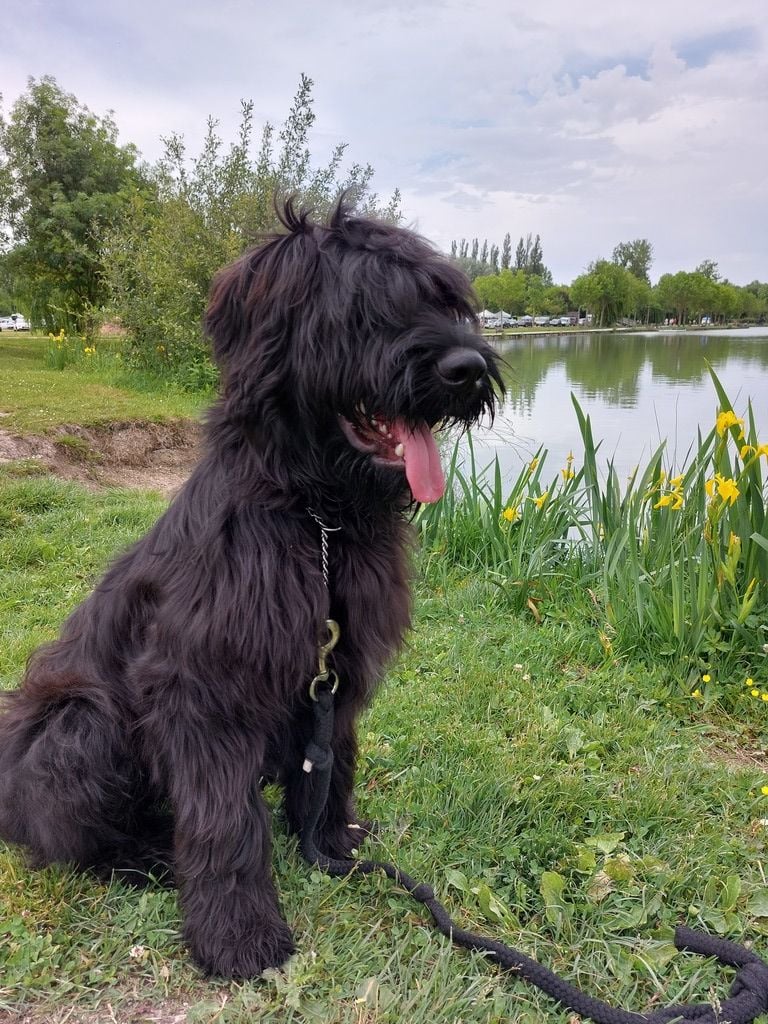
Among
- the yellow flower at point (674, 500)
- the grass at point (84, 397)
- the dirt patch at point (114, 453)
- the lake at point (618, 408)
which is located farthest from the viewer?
the grass at point (84, 397)

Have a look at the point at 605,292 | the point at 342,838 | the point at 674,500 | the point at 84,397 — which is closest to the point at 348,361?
the point at 342,838

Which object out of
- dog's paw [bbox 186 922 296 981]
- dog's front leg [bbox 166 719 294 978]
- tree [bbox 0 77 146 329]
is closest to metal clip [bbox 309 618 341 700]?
dog's front leg [bbox 166 719 294 978]

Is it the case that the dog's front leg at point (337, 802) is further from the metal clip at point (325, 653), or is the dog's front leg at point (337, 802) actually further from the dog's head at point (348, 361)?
the dog's head at point (348, 361)

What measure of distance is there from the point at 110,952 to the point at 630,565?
2907mm

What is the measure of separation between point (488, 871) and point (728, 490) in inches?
83.6

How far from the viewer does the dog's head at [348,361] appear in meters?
1.60

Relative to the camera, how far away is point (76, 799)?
1884 mm

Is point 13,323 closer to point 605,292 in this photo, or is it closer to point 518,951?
point 605,292

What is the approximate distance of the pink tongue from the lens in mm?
1667

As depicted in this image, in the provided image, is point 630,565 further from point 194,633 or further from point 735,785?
point 194,633

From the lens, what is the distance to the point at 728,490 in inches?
131

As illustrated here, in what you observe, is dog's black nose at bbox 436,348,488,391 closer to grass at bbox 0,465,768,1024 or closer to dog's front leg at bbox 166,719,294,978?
dog's front leg at bbox 166,719,294,978

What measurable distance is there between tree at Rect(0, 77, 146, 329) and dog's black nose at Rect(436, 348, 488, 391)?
1840cm

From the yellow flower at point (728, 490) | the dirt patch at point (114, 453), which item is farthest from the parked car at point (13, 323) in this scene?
the yellow flower at point (728, 490)
